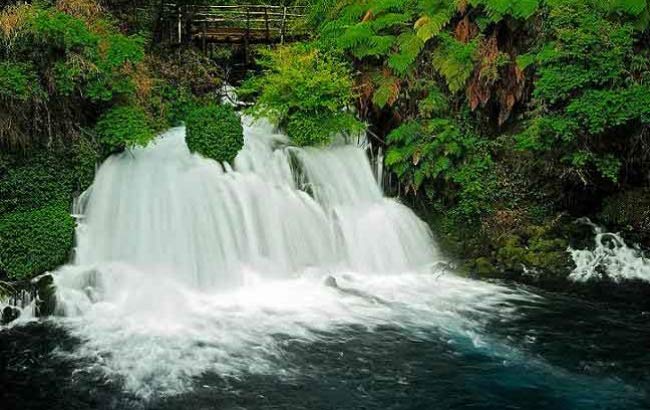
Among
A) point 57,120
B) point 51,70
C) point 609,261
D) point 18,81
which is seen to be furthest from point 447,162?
point 18,81

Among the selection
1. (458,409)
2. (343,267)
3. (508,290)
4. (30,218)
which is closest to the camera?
(458,409)

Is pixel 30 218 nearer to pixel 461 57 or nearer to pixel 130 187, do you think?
pixel 130 187

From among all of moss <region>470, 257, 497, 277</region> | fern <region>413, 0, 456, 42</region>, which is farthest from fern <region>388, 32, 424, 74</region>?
moss <region>470, 257, 497, 277</region>

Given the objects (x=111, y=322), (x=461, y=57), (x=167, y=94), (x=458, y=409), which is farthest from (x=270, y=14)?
(x=458, y=409)

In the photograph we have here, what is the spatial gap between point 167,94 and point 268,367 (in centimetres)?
683

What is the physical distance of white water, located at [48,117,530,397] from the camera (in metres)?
8.04

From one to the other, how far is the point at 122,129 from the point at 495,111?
645 centimetres

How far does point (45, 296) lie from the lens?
351 inches

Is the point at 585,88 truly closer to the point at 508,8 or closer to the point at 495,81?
the point at 495,81

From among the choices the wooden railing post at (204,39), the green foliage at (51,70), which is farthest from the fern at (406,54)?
the wooden railing post at (204,39)

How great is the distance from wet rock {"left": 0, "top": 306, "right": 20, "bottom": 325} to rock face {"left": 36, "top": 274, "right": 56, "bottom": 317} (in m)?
0.26

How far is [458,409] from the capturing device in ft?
22.0

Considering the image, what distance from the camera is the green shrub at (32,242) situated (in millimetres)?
9195

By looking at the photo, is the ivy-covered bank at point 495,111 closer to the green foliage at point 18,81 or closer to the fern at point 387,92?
the fern at point 387,92
